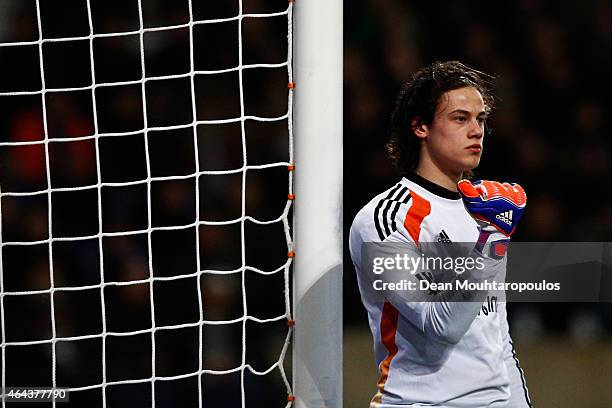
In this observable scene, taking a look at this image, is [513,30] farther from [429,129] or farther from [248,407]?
[429,129]

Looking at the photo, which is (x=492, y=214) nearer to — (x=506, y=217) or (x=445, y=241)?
(x=506, y=217)

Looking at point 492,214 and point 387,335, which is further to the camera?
point 387,335

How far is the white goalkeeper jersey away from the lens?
1.84 m

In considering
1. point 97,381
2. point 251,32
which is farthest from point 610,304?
point 97,381

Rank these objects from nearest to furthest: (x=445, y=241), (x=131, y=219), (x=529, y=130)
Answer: (x=445, y=241) < (x=131, y=219) < (x=529, y=130)

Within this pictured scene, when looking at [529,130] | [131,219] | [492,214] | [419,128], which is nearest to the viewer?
[492,214]

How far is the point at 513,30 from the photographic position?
13.8 feet

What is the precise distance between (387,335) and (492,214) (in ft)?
1.04

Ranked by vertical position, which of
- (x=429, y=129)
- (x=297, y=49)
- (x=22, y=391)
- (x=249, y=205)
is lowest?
(x=22, y=391)

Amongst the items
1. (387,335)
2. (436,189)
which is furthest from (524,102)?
(387,335)

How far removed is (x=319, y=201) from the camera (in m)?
1.83

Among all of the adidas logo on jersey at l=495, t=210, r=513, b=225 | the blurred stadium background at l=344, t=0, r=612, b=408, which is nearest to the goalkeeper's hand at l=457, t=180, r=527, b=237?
the adidas logo on jersey at l=495, t=210, r=513, b=225

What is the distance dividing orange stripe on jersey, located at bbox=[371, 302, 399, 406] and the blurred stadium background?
5.82 feet

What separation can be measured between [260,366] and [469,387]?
1.55 metres
